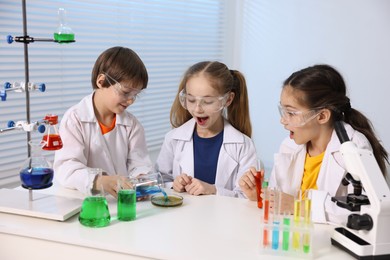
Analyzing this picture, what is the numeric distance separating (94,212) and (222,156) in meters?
0.93

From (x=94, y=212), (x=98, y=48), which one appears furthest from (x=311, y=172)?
(x=98, y=48)

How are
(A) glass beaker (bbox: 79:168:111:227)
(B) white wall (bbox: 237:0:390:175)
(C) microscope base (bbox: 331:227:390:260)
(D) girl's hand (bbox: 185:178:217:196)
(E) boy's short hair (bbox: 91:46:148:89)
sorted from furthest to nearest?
(B) white wall (bbox: 237:0:390:175)
(E) boy's short hair (bbox: 91:46:148:89)
(D) girl's hand (bbox: 185:178:217:196)
(A) glass beaker (bbox: 79:168:111:227)
(C) microscope base (bbox: 331:227:390:260)

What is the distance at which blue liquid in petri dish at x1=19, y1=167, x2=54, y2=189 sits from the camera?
1.52 meters

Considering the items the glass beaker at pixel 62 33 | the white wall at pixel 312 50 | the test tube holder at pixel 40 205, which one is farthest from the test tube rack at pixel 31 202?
the white wall at pixel 312 50

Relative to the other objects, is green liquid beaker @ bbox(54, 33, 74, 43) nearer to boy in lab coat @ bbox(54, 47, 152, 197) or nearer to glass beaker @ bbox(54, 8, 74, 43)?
glass beaker @ bbox(54, 8, 74, 43)

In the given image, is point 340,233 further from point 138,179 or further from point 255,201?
point 138,179

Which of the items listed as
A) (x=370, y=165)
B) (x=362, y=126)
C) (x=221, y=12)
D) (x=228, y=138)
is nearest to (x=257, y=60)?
(x=221, y=12)

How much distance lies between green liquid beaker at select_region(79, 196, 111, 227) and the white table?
22 mm

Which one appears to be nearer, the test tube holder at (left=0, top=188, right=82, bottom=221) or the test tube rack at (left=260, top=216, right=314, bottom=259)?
the test tube rack at (left=260, top=216, right=314, bottom=259)

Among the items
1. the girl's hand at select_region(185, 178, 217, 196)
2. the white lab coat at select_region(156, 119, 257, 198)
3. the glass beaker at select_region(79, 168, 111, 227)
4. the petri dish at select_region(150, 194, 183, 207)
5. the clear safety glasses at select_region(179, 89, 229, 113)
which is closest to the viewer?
the glass beaker at select_region(79, 168, 111, 227)

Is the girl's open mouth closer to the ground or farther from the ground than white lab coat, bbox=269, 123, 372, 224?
farther from the ground

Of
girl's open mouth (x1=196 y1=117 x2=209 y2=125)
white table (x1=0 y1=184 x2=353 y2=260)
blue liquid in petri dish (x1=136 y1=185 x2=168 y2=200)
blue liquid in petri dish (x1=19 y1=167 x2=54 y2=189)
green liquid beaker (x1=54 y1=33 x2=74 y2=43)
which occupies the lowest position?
white table (x1=0 y1=184 x2=353 y2=260)

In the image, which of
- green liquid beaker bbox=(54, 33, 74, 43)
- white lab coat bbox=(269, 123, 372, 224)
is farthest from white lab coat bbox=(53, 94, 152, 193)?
white lab coat bbox=(269, 123, 372, 224)

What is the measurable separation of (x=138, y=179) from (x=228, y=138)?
0.66 metres
